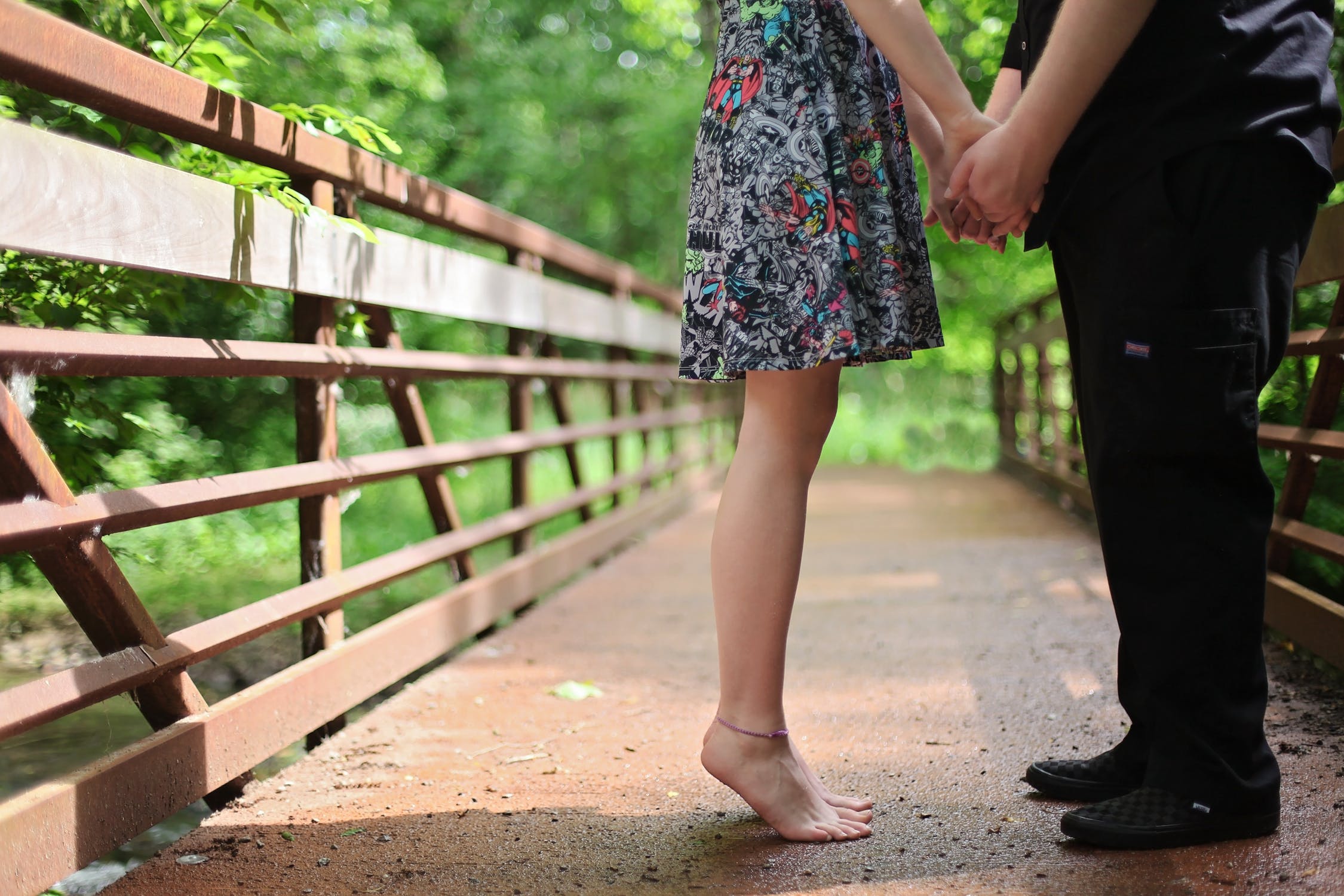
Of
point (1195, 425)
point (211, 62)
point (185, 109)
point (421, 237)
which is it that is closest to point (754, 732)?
point (1195, 425)

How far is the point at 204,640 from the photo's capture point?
1696 millimetres

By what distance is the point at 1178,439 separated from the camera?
1.38m

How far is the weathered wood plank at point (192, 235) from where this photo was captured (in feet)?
4.33

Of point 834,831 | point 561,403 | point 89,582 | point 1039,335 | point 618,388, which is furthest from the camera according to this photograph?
point 1039,335

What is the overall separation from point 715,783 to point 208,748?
822 millimetres

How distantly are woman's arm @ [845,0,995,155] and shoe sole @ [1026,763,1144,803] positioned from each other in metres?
0.96

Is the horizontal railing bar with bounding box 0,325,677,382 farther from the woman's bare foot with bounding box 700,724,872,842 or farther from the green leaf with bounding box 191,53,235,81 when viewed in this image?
the woman's bare foot with bounding box 700,724,872,842

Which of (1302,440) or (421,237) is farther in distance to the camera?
(421,237)

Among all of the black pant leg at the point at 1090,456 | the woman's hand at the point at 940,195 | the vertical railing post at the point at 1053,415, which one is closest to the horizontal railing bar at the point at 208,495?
the woman's hand at the point at 940,195

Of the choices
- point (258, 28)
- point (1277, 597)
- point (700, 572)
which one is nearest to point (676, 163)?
point (258, 28)

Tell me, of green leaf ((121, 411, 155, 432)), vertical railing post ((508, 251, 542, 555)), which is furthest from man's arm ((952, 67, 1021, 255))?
vertical railing post ((508, 251, 542, 555))

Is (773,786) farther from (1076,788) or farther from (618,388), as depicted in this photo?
(618,388)

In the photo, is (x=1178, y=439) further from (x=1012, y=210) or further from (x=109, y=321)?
(x=109, y=321)

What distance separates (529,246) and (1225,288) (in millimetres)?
2647
